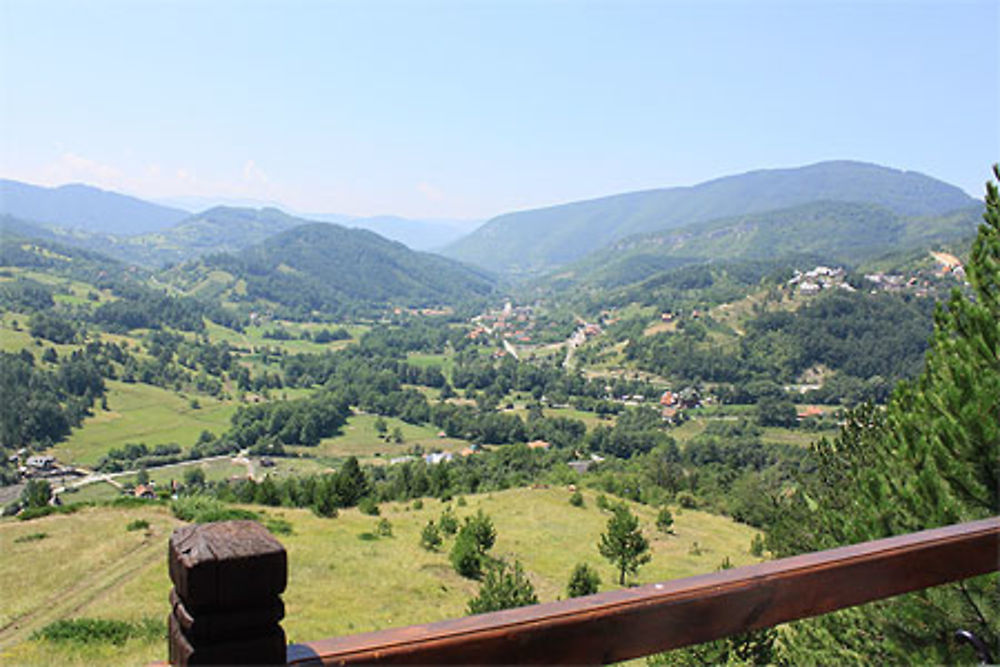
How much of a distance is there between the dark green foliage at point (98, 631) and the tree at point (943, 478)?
1191 cm

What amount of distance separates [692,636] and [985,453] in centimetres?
644

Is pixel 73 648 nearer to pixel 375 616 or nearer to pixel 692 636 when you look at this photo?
pixel 375 616

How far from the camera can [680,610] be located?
1.42 m

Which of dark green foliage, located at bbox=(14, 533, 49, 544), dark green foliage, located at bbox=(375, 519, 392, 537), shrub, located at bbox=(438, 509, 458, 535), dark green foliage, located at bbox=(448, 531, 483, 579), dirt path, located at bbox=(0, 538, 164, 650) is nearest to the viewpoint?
dirt path, located at bbox=(0, 538, 164, 650)

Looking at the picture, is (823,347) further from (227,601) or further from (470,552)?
(227,601)

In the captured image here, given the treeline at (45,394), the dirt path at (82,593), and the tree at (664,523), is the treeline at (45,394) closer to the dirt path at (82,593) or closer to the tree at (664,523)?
the dirt path at (82,593)

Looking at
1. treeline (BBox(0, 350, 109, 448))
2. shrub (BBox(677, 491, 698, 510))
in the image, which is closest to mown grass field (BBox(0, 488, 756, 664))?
shrub (BBox(677, 491, 698, 510))

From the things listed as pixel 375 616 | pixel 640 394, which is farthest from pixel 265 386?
pixel 375 616

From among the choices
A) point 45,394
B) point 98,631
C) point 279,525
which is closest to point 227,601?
point 98,631

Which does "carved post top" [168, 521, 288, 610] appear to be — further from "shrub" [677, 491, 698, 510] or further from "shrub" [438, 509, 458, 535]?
"shrub" [677, 491, 698, 510]

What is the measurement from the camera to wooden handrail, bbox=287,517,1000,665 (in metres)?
1.18

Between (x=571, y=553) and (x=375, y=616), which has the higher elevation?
(x=375, y=616)

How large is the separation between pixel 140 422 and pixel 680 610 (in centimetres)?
9693

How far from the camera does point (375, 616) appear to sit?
16.5 m
